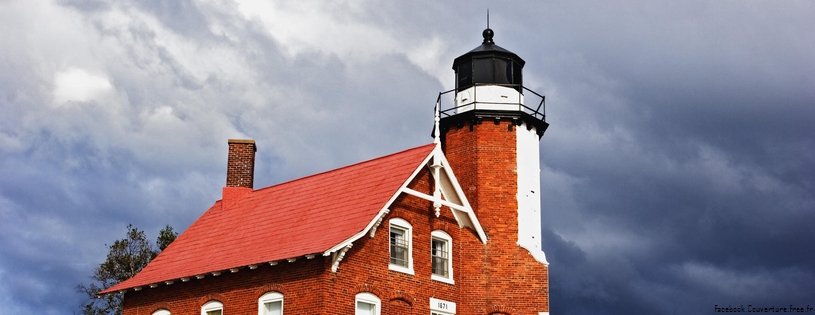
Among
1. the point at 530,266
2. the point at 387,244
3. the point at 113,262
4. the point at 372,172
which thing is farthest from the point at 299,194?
the point at 113,262

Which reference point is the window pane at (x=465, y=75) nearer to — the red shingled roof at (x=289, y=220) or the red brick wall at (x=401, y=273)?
the red shingled roof at (x=289, y=220)

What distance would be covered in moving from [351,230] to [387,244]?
5.54 ft

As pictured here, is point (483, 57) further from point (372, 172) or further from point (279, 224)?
point (279, 224)

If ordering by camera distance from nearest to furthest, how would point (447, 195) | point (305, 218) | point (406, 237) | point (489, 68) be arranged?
point (406, 237), point (305, 218), point (447, 195), point (489, 68)

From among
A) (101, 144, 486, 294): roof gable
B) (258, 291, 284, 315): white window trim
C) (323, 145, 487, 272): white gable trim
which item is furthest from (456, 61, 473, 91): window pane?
(258, 291, 284, 315): white window trim

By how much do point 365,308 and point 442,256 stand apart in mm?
3519

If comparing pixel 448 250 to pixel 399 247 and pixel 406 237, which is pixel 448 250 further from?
pixel 399 247

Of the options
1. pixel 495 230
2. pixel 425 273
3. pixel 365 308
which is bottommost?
pixel 365 308

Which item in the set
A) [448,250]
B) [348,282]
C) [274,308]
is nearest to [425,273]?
[448,250]

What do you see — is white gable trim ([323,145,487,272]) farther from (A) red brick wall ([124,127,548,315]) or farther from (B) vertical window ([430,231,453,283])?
(B) vertical window ([430,231,453,283])

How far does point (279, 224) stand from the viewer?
968 inches

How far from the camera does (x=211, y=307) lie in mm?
24016

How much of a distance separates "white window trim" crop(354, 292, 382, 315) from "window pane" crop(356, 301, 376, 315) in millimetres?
83

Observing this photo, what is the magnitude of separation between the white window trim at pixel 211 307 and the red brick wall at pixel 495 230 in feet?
21.2
